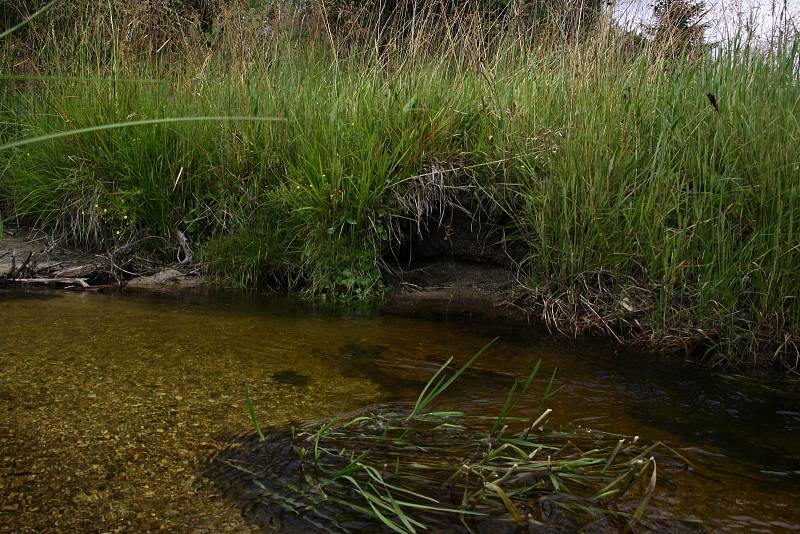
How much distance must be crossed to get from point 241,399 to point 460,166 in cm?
234

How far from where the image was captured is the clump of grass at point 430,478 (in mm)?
1449

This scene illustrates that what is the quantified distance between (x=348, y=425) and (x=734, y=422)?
52.8 inches

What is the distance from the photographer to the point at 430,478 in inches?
63.0

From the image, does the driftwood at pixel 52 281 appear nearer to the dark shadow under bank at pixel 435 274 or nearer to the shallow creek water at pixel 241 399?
the dark shadow under bank at pixel 435 274

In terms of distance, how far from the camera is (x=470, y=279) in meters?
4.29

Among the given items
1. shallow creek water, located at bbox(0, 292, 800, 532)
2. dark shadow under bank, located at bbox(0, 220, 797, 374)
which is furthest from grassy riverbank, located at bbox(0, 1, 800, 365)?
shallow creek water, located at bbox(0, 292, 800, 532)

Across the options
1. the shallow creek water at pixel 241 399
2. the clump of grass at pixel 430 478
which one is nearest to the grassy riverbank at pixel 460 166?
the shallow creek water at pixel 241 399

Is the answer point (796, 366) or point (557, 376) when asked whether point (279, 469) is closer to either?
point (557, 376)

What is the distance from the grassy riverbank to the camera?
9.93 feet

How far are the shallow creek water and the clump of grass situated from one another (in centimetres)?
10

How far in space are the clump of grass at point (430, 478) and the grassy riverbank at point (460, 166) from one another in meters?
1.49

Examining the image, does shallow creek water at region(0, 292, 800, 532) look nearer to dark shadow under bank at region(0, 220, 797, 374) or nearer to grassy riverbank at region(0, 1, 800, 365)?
dark shadow under bank at region(0, 220, 797, 374)

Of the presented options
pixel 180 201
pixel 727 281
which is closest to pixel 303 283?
pixel 180 201

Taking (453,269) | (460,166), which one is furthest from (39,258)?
(460,166)
